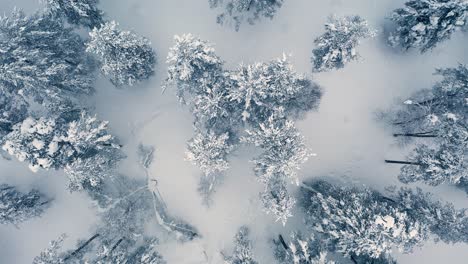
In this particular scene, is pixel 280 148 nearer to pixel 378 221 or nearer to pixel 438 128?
pixel 378 221

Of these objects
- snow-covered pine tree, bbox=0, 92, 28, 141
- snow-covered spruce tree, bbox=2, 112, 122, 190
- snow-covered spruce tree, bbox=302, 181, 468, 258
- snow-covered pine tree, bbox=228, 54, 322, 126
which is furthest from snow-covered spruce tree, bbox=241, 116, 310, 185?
snow-covered pine tree, bbox=0, 92, 28, 141

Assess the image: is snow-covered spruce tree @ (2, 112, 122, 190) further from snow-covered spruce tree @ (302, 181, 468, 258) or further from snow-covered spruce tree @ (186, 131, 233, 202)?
snow-covered spruce tree @ (302, 181, 468, 258)

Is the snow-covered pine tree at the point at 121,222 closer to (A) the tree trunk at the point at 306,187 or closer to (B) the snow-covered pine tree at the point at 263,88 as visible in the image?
(B) the snow-covered pine tree at the point at 263,88

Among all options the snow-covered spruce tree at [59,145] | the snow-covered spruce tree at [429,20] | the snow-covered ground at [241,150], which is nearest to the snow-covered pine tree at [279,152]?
the snow-covered ground at [241,150]

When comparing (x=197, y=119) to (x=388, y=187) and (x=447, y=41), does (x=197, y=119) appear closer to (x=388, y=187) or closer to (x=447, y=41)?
(x=388, y=187)

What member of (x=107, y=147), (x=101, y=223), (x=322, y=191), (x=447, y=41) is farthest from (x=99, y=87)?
(x=447, y=41)

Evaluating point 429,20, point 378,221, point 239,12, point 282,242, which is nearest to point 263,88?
point 239,12
